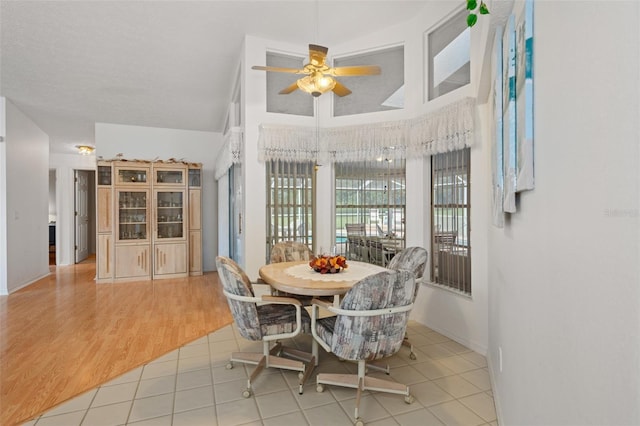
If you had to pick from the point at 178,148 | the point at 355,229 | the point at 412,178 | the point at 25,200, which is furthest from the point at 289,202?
the point at 25,200

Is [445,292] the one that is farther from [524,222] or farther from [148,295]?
[148,295]

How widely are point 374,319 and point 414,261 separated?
1.00 meters

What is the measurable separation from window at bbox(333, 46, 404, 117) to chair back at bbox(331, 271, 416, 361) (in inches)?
101

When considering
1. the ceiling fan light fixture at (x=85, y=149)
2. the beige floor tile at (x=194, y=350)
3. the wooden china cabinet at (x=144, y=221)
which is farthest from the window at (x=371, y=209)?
the ceiling fan light fixture at (x=85, y=149)

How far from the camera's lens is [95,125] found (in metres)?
6.49

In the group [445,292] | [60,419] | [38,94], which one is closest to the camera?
[60,419]

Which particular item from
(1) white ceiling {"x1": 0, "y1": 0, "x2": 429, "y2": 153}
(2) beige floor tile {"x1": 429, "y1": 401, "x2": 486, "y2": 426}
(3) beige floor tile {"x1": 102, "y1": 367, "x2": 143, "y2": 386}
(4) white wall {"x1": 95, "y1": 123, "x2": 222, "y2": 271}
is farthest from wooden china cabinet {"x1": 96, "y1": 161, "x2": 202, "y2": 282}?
(2) beige floor tile {"x1": 429, "y1": 401, "x2": 486, "y2": 426}

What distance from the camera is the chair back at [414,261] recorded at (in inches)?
110

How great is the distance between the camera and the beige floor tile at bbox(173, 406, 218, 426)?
1963 mm

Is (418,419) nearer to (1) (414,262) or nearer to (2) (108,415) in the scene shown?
(1) (414,262)

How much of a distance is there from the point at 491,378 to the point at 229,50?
14.0 feet

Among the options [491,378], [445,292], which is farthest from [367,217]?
[491,378]

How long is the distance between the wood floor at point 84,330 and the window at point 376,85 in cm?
301

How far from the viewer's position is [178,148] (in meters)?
6.98
